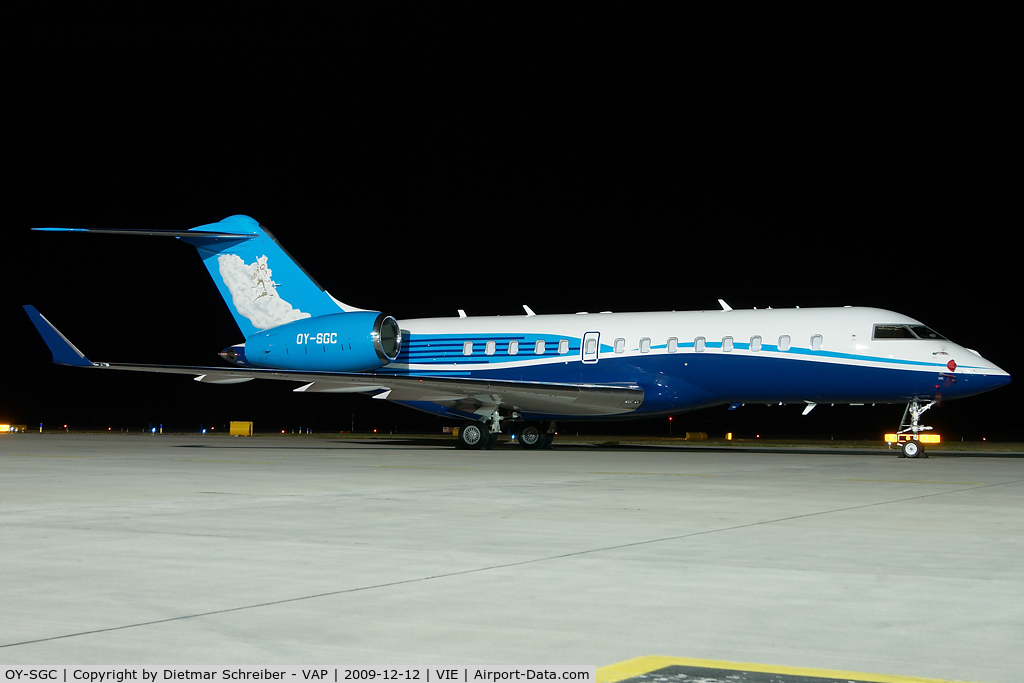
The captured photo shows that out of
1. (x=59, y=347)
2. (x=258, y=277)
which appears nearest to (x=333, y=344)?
(x=258, y=277)

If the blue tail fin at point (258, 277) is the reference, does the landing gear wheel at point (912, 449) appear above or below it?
below

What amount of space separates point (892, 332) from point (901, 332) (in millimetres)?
205

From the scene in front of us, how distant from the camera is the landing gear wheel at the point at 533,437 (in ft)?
96.9

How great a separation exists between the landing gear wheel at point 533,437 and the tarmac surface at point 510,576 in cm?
1616

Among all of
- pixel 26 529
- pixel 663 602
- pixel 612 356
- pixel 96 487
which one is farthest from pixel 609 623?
pixel 612 356

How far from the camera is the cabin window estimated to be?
2375 cm

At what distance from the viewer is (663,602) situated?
5793 mm

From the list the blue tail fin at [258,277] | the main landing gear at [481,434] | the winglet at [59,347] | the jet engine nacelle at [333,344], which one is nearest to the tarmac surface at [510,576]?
the winglet at [59,347]

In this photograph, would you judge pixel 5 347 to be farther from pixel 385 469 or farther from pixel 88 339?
pixel 385 469

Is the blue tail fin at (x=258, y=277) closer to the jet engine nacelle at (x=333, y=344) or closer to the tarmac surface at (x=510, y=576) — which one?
the jet engine nacelle at (x=333, y=344)

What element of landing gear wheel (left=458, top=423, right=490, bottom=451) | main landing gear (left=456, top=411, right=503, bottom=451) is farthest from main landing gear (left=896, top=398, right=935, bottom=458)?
landing gear wheel (left=458, top=423, right=490, bottom=451)

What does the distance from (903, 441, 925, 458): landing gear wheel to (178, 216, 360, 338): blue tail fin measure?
16.2 metres

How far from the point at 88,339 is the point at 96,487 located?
1873 inches

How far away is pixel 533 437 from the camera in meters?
Result: 29.6
